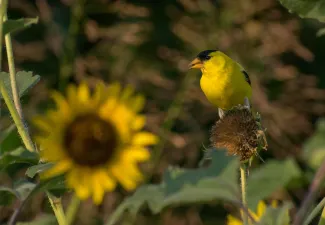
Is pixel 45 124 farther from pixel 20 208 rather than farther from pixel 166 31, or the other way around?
pixel 166 31

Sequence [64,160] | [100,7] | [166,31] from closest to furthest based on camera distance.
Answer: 1. [64,160]
2. [100,7]
3. [166,31]

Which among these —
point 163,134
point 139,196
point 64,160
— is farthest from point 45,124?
point 163,134

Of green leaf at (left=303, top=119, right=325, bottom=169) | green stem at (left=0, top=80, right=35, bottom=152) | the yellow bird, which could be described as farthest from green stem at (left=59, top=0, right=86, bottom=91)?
green stem at (left=0, top=80, right=35, bottom=152)

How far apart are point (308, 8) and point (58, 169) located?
51 centimetres

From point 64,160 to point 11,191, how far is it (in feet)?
0.30

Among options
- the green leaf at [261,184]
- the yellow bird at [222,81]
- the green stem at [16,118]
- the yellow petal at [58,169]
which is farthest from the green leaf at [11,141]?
the yellow bird at [222,81]

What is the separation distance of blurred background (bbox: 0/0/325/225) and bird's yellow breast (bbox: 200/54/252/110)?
1.68 metres

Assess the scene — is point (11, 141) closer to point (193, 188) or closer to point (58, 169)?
point (58, 169)

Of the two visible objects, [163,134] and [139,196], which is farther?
[163,134]

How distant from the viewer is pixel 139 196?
1138 millimetres

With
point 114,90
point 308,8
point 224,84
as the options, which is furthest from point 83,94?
point 224,84

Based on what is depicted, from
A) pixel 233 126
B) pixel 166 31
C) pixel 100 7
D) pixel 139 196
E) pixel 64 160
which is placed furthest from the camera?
pixel 166 31

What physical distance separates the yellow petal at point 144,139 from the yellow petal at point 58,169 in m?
0.11

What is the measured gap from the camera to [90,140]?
4.23 ft
